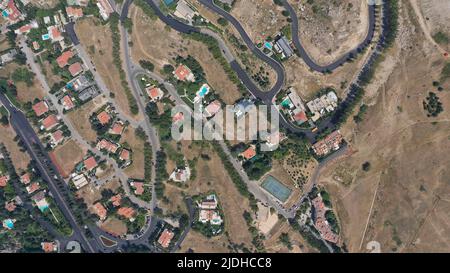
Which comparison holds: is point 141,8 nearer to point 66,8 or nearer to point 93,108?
point 66,8

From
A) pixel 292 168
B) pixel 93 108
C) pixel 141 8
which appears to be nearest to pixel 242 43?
pixel 141 8

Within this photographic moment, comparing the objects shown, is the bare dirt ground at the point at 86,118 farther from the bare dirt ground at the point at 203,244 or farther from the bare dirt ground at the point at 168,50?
the bare dirt ground at the point at 203,244

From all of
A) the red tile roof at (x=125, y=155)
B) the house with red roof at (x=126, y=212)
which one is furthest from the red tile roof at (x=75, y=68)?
the house with red roof at (x=126, y=212)

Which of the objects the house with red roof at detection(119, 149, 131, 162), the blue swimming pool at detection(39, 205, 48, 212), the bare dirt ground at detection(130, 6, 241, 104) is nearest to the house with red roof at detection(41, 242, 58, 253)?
the blue swimming pool at detection(39, 205, 48, 212)

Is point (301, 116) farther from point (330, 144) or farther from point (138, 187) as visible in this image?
point (138, 187)
